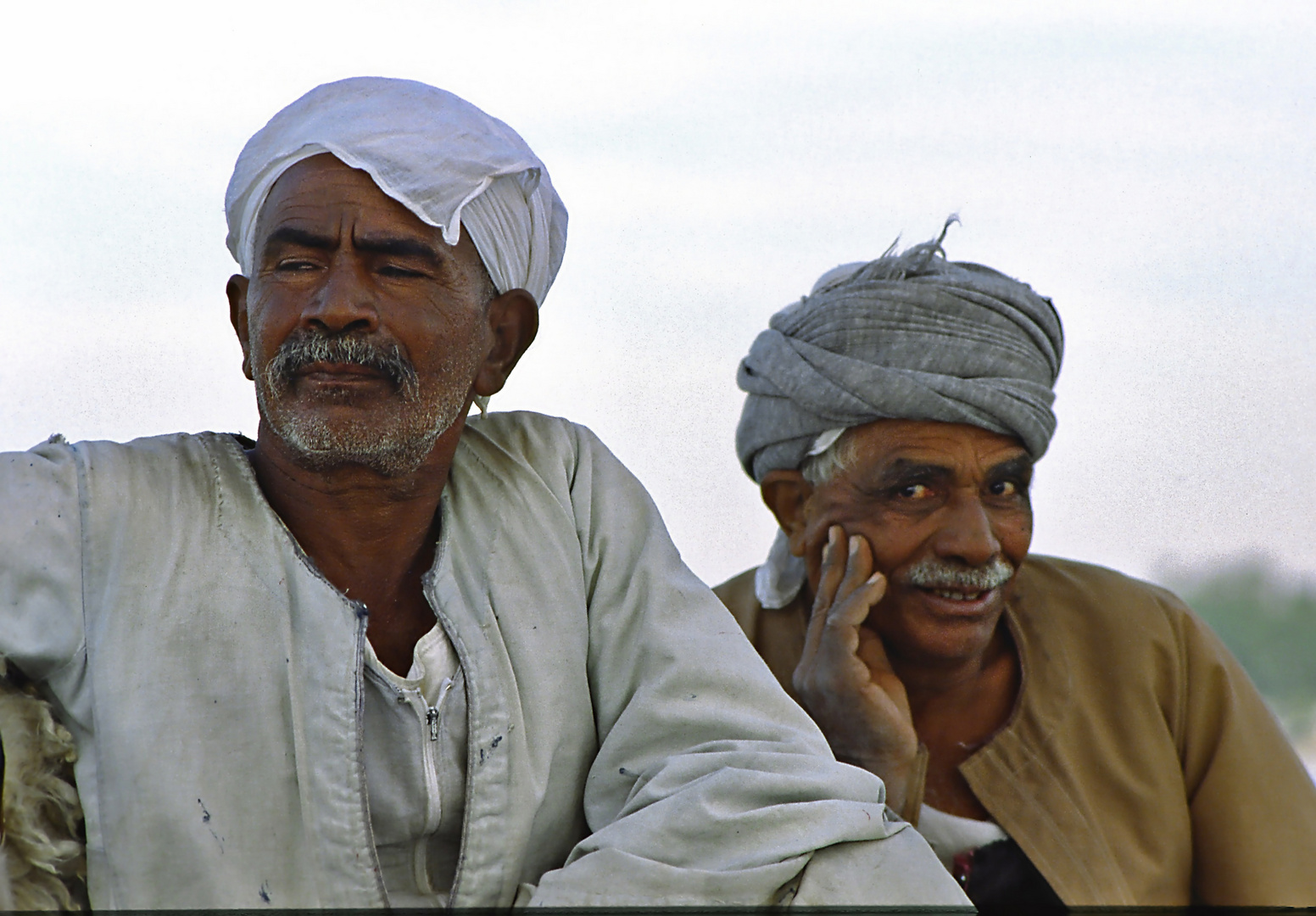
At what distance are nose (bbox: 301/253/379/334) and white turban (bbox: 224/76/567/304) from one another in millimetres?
141

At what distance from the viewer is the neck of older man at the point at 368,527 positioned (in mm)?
2449

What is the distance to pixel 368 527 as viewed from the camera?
2.49 meters

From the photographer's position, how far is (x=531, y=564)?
2.54 metres

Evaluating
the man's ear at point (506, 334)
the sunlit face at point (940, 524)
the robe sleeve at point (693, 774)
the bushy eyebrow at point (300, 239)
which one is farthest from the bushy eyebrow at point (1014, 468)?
the bushy eyebrow at point (300, 239)

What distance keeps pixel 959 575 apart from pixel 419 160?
1376 millimetres

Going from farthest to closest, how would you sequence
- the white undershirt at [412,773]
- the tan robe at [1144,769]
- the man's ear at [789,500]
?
1. the man's ear at [789,500]
2. the tan robe at [1144,769]
3. the white undershirt at [412,773]

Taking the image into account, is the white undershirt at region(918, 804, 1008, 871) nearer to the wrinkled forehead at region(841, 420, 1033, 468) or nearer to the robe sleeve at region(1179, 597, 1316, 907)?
the robe sleeve at region(1179, 597, 1316, 907)

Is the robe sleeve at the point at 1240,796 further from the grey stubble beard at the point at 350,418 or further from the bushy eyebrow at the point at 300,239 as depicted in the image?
the bushy eyebrow at the point at 300,239

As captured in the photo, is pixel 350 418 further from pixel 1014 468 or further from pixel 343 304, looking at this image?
pixel 1014 468

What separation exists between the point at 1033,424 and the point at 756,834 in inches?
49.6

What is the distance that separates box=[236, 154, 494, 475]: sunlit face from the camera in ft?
7.83

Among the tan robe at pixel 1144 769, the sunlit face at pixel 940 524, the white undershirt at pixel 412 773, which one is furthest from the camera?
the sunlit face at pixel 940 524

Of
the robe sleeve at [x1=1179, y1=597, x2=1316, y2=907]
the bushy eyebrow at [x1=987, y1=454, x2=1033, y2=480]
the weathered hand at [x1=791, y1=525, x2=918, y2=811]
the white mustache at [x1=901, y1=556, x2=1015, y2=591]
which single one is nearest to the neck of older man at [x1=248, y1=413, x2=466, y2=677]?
the weathered hand at [x1=791, y1=525, x2=918, y2=811]

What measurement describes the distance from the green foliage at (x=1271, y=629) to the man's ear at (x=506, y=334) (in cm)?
168
